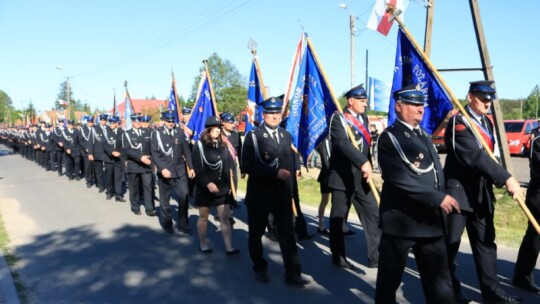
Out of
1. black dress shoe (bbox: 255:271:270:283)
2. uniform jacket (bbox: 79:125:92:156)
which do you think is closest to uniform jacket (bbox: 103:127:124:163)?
uniform jacket (bbox: 79:125:92:156)

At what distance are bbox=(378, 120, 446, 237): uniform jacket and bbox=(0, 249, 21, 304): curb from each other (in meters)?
3.62

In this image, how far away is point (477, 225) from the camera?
4.07m

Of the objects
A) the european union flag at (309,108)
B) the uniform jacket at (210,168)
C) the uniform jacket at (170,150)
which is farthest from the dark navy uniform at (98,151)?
the european union flag at (309,108)

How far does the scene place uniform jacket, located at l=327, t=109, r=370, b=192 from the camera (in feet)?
15.7

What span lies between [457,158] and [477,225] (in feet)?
2.15

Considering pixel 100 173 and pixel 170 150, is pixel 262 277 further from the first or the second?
pixel 100 173

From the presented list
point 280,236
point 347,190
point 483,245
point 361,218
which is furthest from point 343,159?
point 483,245

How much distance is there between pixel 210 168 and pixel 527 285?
3.76m

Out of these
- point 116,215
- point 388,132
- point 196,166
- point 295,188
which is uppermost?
point 388,132

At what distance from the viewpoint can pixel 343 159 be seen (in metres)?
5.10

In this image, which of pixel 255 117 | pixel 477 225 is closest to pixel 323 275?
pixel 477 225

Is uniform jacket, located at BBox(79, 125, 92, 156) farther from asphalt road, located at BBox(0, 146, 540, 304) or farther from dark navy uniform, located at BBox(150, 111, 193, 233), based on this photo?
dark navy uniform, located at BBox(150, 111, 193, 233)

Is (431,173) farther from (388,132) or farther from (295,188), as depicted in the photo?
(295,188)

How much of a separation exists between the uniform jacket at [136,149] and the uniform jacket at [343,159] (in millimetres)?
4270
